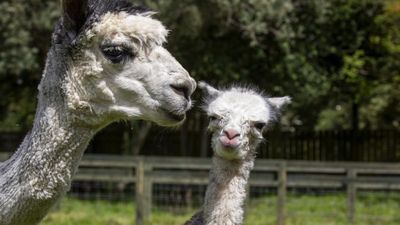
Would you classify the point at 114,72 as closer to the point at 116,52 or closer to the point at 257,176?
the point at 116,52

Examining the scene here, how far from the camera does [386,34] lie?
66.3ft

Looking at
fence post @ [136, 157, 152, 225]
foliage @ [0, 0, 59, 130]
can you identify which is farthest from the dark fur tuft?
foliage @ [0, 0, 59, 130]

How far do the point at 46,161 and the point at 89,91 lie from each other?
316mm

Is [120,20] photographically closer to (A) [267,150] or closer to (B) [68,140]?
(B) [68,140]

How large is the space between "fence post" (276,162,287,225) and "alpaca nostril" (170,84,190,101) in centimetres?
832

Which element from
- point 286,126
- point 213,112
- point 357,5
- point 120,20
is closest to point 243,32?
point 357,5

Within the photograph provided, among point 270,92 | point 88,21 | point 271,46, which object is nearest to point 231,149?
point 88,21

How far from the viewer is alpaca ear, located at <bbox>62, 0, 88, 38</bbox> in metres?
3.08

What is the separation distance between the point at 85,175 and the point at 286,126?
12.6 metres

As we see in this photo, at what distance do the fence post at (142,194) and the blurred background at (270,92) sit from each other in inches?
12.5

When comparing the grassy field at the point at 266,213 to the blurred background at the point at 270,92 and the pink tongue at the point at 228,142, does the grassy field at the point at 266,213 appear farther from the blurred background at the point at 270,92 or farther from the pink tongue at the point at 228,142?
the pink tongue at the point at 228,142

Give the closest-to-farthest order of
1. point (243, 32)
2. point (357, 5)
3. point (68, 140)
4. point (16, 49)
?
point (68, 140) → point (16, 49) → point (243, 32) → point (357, 5)

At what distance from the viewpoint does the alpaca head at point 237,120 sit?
555 cm

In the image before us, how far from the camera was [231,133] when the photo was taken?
5.54m
